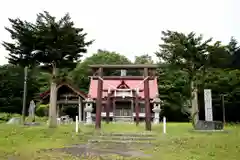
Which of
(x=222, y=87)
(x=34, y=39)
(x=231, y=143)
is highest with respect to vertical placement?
(x=34, y=39)

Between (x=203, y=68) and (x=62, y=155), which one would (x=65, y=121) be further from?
(x=62, y=155)

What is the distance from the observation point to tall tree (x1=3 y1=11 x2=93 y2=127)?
17.4 meters

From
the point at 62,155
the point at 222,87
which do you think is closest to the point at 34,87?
the point at 222,87

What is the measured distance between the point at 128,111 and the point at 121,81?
12.4 feet

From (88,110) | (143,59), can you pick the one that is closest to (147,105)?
(88,110)

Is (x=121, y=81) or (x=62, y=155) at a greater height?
(x=121, y=81)

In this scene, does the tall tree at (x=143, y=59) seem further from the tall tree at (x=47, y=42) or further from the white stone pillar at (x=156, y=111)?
the tall tree at (x=47, y=42)

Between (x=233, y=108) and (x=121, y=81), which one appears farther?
(x=121, y=81)

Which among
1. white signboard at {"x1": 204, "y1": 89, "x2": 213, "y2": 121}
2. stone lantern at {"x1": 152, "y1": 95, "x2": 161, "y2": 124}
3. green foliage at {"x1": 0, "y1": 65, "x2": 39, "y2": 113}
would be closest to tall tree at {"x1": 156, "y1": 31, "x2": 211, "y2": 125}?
white signboard at {"x1": 204, "y1": 89, "x2": 213, "y2": 121}

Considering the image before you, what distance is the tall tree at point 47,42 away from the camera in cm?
1738

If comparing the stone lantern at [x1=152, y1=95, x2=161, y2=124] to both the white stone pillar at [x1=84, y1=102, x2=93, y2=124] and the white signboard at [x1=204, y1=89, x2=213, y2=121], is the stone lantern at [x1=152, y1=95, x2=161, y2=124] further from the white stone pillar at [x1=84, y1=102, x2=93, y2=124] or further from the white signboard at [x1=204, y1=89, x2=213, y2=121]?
the white signboard at [x1=204, y1=89, x2=213, y2=121]

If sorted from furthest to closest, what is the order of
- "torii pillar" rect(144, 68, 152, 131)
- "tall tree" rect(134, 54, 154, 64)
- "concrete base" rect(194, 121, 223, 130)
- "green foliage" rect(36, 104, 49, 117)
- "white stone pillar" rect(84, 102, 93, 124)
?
"tall tree" rect(134, 54, 154, 64) → "green foliage" rect(36, 104, 49, 117) → "white stone pillar" rect(84, 102, 93, 124) → "torii pillar" rect(144, 68, 152, 131) → "concrete base" rect(194, 121, 223, 130)

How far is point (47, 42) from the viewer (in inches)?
690

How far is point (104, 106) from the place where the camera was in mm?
32531
